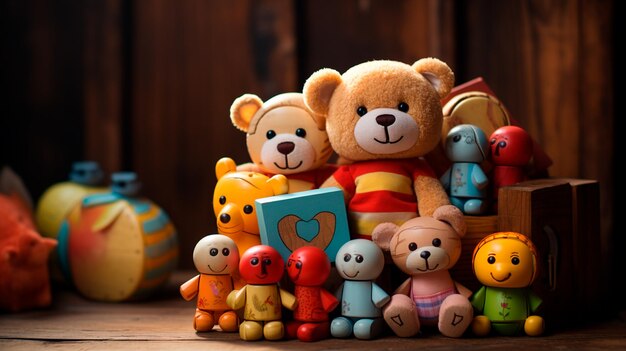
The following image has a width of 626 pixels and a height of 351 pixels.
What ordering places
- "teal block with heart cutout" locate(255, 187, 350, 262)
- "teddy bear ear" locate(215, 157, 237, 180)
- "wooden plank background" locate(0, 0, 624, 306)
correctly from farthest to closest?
"wooden plank background" locate(0, 0, 624, 306) → "teddy bear ear" locate(215, 157, 237, 180) → "teal block with heart cutout" locate(255, 187, 350, 262)

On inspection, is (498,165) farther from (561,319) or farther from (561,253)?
(561,319)

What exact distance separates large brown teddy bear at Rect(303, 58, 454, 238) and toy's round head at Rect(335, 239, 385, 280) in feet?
0.30

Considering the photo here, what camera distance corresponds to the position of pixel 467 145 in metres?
1.41

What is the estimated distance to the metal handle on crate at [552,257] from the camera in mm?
1402

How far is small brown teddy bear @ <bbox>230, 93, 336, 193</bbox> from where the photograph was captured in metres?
1.46

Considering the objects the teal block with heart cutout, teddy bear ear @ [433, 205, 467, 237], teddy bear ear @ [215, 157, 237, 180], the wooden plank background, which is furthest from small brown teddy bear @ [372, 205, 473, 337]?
Result: the wooden plank background

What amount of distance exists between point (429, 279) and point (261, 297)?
289mm

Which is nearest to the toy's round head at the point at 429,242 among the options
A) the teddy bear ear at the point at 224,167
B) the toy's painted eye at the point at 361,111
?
the toy's painted eye at the point at 361,111

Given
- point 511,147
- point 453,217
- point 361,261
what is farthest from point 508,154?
point 361,261

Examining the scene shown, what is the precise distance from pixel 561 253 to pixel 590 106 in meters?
0.51

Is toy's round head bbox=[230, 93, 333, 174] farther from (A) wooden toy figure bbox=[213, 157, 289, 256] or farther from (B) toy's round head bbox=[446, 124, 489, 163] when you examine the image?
(B) toy's round head bbox=[446, 124, 489, 163]

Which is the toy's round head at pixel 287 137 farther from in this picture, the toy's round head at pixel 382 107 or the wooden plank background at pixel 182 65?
the wooden plank background at pixel 182 65

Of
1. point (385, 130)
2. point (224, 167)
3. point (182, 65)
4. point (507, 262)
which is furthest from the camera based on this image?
point (182, 65)

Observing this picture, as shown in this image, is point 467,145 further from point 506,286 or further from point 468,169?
point 506,286
